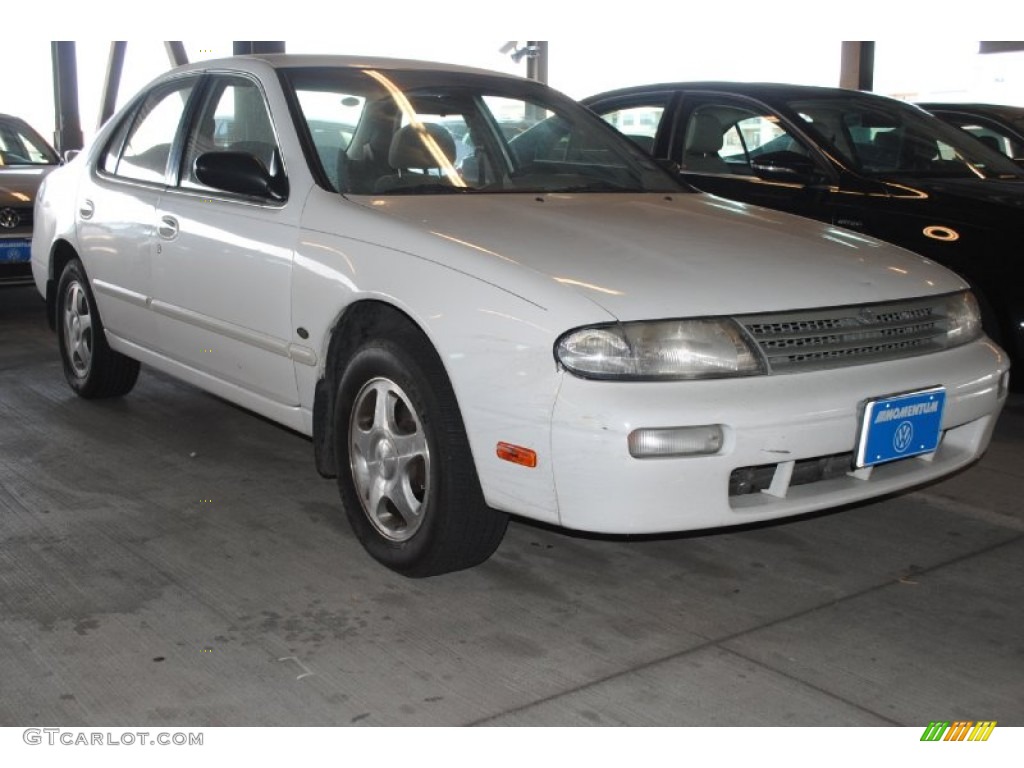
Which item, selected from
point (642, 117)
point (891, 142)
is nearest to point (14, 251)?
point (642, 117)

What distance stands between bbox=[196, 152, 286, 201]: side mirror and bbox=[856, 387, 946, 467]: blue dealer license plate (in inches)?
76.7

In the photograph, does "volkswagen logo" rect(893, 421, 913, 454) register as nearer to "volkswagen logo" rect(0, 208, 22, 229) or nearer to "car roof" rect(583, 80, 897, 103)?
"car roof" rect(583, 80, 897, 103)

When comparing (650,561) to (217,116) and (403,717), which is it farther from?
→ (217,116)

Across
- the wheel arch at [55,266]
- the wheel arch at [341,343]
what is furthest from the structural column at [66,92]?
the wheel arch at [341,343]

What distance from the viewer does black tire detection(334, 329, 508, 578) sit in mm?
3146

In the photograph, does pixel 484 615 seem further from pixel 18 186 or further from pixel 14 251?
pixel 18 186

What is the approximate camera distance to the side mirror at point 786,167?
18.9 feet

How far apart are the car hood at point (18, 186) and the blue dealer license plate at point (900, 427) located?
6315 mm

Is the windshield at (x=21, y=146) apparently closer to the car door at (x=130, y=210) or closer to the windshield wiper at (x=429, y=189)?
the car door at (x=130, y=210)

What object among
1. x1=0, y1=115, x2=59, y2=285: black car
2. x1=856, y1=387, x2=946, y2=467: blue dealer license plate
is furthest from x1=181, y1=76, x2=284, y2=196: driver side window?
x1=0, y1=115, x2=59, y2=285: black car

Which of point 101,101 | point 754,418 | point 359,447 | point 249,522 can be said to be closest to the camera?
point 754,418

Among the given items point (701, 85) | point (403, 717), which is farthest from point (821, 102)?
point (403, 717)

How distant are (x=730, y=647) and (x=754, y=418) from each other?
580 mm

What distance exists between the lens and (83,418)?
521 cm
